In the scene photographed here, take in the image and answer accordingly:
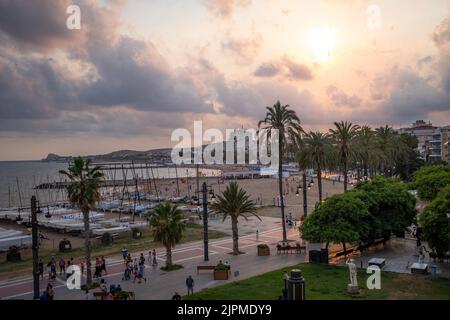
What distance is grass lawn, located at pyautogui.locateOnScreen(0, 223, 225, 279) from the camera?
1337 inches

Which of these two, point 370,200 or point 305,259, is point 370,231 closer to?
point 370,200

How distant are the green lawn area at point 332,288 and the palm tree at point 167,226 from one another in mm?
6561

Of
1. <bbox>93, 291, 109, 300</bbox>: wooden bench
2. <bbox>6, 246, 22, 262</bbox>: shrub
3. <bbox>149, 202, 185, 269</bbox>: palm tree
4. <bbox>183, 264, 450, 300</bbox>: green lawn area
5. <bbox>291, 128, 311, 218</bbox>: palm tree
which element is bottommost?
<bbox>6, 246, 22, 262</bbox>: shrub

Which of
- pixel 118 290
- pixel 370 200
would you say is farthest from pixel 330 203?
pixel 118 290

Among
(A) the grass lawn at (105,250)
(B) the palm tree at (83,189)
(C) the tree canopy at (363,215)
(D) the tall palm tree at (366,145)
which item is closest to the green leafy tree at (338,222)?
(C) the tree canopy at (363,215)

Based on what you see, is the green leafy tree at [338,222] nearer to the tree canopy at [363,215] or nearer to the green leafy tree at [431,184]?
the tree canopy at [363,215]

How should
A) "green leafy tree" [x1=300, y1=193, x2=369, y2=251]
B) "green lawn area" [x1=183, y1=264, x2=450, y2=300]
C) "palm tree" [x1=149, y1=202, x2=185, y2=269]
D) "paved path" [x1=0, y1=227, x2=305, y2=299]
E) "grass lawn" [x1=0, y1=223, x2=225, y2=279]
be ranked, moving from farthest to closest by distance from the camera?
"grass lawn" [x1=0, y1=223, x2=225, y2=279] < "palm tree" [x1=149, y1=202, x2=185, y2=269] < "green leafy tree" [x1=300, y1=193, x2=369, y2=251] < "paved path" [x1=0, y1=227, x2=305, y2=299] < "green lawn area" [x1=183, y1=264, x2=450, y2=300]

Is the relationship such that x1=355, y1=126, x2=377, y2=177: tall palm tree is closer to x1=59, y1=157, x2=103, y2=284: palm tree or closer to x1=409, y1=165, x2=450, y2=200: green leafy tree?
x1=409, y1=165, x2=450, y2=200: green leafy tree

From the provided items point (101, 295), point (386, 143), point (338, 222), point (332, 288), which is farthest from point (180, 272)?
point (386, 143)

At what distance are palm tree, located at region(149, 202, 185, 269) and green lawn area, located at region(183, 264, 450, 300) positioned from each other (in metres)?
Answer: 6.56

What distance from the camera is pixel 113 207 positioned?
266ft

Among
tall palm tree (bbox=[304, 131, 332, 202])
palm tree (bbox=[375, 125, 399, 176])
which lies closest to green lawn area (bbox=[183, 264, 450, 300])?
tall palm tree (bbox=[304, 131, 332, 202])

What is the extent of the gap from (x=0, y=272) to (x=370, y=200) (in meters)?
29.2

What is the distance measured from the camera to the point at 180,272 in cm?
2900
